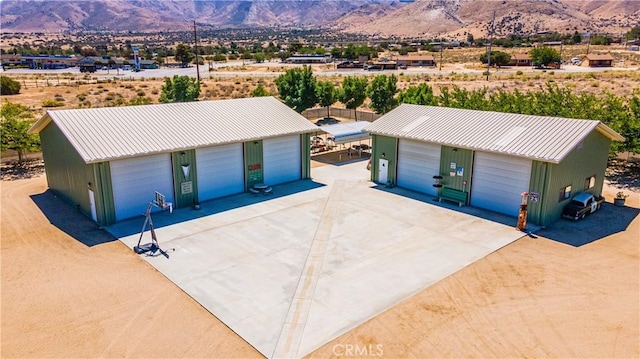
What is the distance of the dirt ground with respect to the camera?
Result: 38.4 feet

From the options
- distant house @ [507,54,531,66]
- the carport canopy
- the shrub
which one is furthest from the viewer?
distant house @ [507,54,531,66]

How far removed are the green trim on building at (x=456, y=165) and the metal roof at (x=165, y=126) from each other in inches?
289

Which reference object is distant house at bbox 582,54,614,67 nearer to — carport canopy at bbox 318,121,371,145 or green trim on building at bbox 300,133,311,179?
carport canopy at bbox 318,121,371,145

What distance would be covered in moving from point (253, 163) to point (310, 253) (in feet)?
28.0

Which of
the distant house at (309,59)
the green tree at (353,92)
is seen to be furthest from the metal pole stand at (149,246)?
the distant house at (309,59)

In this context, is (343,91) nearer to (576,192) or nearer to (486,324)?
(576,192)

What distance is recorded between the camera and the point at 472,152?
21547mm

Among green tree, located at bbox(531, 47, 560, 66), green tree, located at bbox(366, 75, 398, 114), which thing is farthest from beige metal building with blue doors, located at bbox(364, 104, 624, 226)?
green tree, located at bbox(531, 47, 560, 66)

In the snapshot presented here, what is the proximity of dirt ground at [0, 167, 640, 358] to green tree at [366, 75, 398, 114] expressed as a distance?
82.2 feet

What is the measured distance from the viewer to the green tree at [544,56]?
277 feet

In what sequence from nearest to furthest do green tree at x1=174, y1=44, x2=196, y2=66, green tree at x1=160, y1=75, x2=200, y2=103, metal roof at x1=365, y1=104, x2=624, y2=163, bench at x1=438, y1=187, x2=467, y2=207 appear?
metal roof at x1=365, y1=104, x2=624, y2=163 < bench at x1=438, y1=187, x2=467, y2=207 < green tree at x1=160, y1=75, x2=200, y2=103 < green tree at x1=174, y1=44, x2=196, y2=66

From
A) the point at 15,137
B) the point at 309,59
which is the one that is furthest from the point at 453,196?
the point at 309,59

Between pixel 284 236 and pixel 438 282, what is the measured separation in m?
6.43

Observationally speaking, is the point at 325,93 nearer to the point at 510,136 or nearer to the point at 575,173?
the point at 510,136
